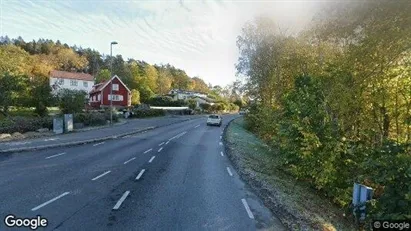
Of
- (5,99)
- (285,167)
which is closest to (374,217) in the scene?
(285,167)

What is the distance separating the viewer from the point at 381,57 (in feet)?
39.5

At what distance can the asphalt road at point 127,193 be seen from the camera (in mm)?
7512

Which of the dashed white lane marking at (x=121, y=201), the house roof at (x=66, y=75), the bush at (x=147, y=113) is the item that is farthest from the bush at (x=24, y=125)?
the house roof at (x=66, y=75)

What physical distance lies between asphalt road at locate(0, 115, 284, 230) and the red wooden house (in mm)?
49393

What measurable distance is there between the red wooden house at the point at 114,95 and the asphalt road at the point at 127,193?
49.4 meters

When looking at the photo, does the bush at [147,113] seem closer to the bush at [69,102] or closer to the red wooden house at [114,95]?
the red wooden house at [114,95]

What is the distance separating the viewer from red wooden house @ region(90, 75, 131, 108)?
212 ft

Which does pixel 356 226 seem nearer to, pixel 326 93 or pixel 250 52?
pixel 326 93

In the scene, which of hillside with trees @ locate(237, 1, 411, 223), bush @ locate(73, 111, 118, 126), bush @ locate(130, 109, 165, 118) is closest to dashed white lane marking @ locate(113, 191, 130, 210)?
hillside with trees @ locate(237, 1, 411, 223)

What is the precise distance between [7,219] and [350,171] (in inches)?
425

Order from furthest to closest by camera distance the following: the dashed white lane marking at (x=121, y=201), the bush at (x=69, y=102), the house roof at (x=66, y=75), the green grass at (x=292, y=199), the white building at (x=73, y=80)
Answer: the white building at (x=73, y=80)
the house roof at (x=66, y=75)
the bush at (x=69, y=102)
the dashed white lane marking at (x=121, y=201)
the green grass at (x=292, y=199)

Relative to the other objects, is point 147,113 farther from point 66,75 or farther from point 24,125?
point 66,75

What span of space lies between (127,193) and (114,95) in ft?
197

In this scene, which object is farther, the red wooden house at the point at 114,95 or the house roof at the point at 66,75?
the house roof at the point at 66,75
